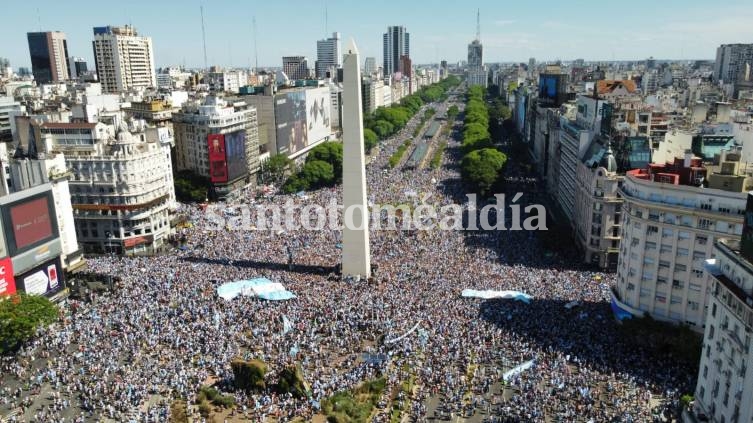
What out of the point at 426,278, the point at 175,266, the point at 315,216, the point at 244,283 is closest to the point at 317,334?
the point at 244,283

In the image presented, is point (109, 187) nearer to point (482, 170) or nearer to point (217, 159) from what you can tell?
point (217, 159)

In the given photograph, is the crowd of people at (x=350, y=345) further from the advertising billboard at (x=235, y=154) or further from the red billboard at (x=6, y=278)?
the advertising billboard at (x=235, y=154)

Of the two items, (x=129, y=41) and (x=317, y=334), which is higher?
(x=129, y=41)

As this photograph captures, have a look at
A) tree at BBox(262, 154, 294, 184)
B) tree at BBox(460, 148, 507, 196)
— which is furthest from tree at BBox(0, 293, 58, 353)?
tree at BBox(262, 154, 294, 184)

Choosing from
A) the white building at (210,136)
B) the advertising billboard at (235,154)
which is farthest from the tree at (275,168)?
the advertising billboard at (235,154)

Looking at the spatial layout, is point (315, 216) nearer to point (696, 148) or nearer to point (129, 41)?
point (696, 148)

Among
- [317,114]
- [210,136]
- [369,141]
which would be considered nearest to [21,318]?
[210,136]
